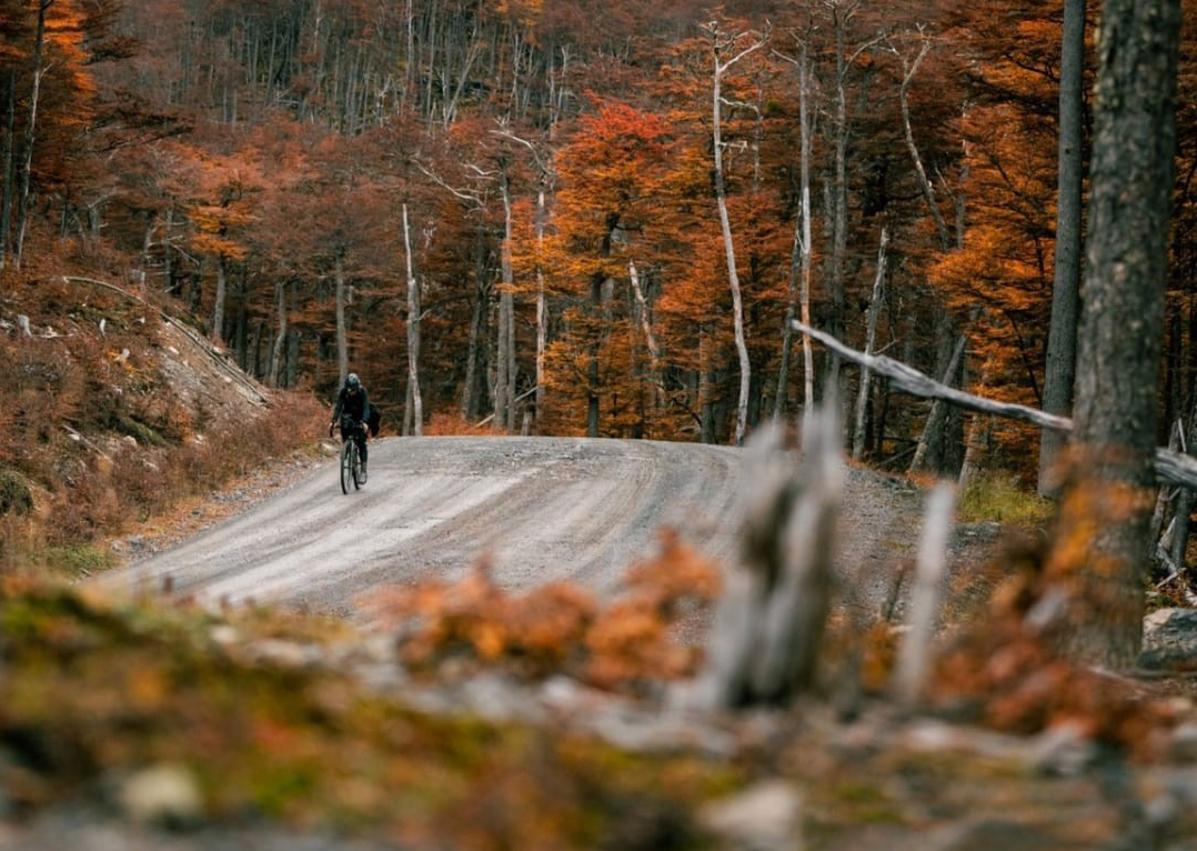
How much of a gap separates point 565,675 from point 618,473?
1719cm

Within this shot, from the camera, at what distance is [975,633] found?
11.8 ft

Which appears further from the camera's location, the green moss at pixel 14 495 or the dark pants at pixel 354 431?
the dark pants at pixel 354 431

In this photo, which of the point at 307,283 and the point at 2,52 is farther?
the point at 307,283

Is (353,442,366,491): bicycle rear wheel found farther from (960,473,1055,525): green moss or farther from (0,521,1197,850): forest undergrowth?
(0,521,1197,850): forest undergrowth

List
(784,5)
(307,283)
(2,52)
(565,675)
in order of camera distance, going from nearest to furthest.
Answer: (565,675)
(2,52)
(784,5)
(307,283)

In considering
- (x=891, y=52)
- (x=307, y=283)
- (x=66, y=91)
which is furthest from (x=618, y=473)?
(x=307, y=283)

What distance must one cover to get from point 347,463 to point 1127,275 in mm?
13433

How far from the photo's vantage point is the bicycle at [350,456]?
18406mm

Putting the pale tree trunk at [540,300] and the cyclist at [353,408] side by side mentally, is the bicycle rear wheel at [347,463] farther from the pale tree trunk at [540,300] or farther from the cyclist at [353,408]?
the pale tree trunk at [540,300]

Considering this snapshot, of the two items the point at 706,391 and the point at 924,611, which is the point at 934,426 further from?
the point at 924,611

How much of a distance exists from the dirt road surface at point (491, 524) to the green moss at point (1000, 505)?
1013 millimetres

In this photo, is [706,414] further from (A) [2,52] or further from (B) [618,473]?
(A) [2,52]

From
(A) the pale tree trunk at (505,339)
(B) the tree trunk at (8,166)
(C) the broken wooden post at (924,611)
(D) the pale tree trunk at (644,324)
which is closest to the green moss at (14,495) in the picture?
(B) the tree trunk at (8,166)

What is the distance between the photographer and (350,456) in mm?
18719
